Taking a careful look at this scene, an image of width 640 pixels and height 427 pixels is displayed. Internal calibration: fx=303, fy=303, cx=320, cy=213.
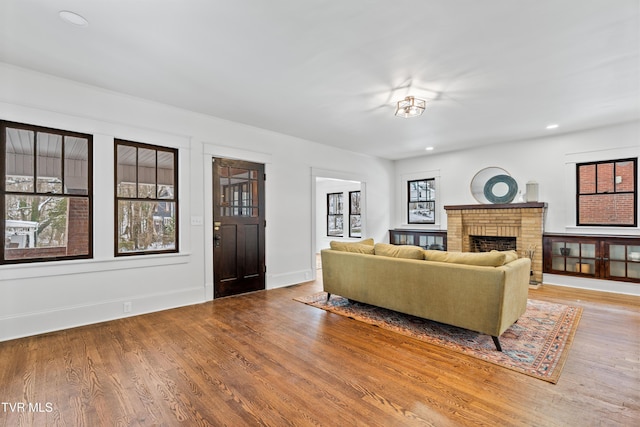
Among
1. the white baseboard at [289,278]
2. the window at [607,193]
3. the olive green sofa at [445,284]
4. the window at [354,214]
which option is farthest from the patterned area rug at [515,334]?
the window at [354,214]

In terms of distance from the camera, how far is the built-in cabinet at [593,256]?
4.59 m

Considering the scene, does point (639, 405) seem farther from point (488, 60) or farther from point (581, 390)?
point (488, 60)

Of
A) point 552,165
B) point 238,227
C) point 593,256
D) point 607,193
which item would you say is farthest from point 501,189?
point 238,227

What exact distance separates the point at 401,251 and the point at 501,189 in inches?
148

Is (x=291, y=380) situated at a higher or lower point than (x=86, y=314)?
lower

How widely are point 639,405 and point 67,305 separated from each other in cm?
492

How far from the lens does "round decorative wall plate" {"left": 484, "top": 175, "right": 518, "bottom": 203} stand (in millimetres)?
5840

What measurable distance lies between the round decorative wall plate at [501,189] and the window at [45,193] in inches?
260

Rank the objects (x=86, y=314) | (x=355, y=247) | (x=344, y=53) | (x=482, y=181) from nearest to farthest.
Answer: (x=344, y=53) → (x=86, y=314) → (x=355, y=247) → (x=482, y=181)

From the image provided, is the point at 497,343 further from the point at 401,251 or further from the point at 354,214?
the point at 354,214

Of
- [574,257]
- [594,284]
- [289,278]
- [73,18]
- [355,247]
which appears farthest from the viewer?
[289,278]

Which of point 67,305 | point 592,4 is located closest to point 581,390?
point 592,4

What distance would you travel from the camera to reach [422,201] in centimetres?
731

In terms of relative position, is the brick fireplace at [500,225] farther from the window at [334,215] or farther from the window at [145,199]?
the window at [145,199]
